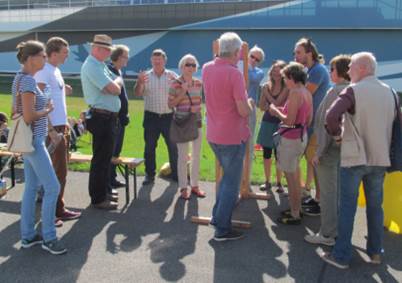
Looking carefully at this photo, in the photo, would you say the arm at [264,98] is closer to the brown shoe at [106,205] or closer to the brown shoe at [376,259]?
the brown shoe at [106,205]

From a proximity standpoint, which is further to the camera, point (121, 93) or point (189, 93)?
point (121, 93)

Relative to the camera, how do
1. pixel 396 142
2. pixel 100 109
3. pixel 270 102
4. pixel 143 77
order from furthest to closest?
pixel 143 77, pixel 270 102, pixel 100 109, pixel 396 142

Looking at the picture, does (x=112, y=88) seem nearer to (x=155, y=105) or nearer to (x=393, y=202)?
(x=155, y=105)

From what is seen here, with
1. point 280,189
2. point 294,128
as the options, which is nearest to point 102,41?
point 294,128

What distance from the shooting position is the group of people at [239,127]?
3.68m

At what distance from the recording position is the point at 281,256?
4.20m

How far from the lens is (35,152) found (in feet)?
13.1

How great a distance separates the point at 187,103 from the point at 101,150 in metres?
1.27

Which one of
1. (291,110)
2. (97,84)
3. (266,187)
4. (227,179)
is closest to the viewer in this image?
(227,179)

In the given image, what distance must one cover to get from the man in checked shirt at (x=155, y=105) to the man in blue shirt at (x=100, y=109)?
0.98m

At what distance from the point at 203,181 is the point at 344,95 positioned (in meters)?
3.51

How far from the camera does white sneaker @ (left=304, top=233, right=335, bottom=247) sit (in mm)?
4418

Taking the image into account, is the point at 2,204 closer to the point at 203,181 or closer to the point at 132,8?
the point at 203,181

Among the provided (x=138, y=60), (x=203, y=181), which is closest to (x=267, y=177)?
(x=203, y=181)
